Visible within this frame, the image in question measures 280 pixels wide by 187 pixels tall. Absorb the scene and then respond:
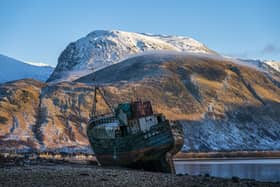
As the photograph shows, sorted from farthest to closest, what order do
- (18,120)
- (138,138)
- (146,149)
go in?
(18,120) → (138,138) → (146,149)

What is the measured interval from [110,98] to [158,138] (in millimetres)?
134061

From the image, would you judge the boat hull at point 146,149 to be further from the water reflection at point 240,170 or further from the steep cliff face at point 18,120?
the steep cliff face at point 18,120

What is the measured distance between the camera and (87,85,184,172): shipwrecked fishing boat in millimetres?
66438

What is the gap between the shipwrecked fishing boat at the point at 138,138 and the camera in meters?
66.4

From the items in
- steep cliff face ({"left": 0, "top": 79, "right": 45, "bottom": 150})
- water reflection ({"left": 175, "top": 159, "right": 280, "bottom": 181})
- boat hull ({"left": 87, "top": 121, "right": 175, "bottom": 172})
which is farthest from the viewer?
steep cliff face ({"left": 0, "top": 79, "right": 45, "bottom": 150})

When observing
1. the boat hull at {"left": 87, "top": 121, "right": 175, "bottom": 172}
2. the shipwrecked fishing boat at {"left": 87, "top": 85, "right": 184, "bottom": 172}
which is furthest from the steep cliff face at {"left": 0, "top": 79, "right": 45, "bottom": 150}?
the boat hull at {"left": 87, "top": 121, "right": 175, "bottom": 172}

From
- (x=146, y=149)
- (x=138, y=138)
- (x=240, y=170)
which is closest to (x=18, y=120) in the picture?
(x=240, y=170)

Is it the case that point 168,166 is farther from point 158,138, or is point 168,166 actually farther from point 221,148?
point 221,148

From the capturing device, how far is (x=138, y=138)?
67250 mm

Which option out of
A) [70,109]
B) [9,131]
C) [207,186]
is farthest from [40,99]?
[207,186]

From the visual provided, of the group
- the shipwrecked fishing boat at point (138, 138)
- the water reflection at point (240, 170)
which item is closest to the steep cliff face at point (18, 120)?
the water reflection at point (240, 170)

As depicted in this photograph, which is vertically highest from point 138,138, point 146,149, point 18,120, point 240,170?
point 18,120

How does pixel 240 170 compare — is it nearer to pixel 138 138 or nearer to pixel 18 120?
pixel 138 138

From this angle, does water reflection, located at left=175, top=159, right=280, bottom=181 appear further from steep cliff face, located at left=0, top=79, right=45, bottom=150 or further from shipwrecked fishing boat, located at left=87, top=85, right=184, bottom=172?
steep cliff face, located at left=0, top=79, right=45, bottom=150
